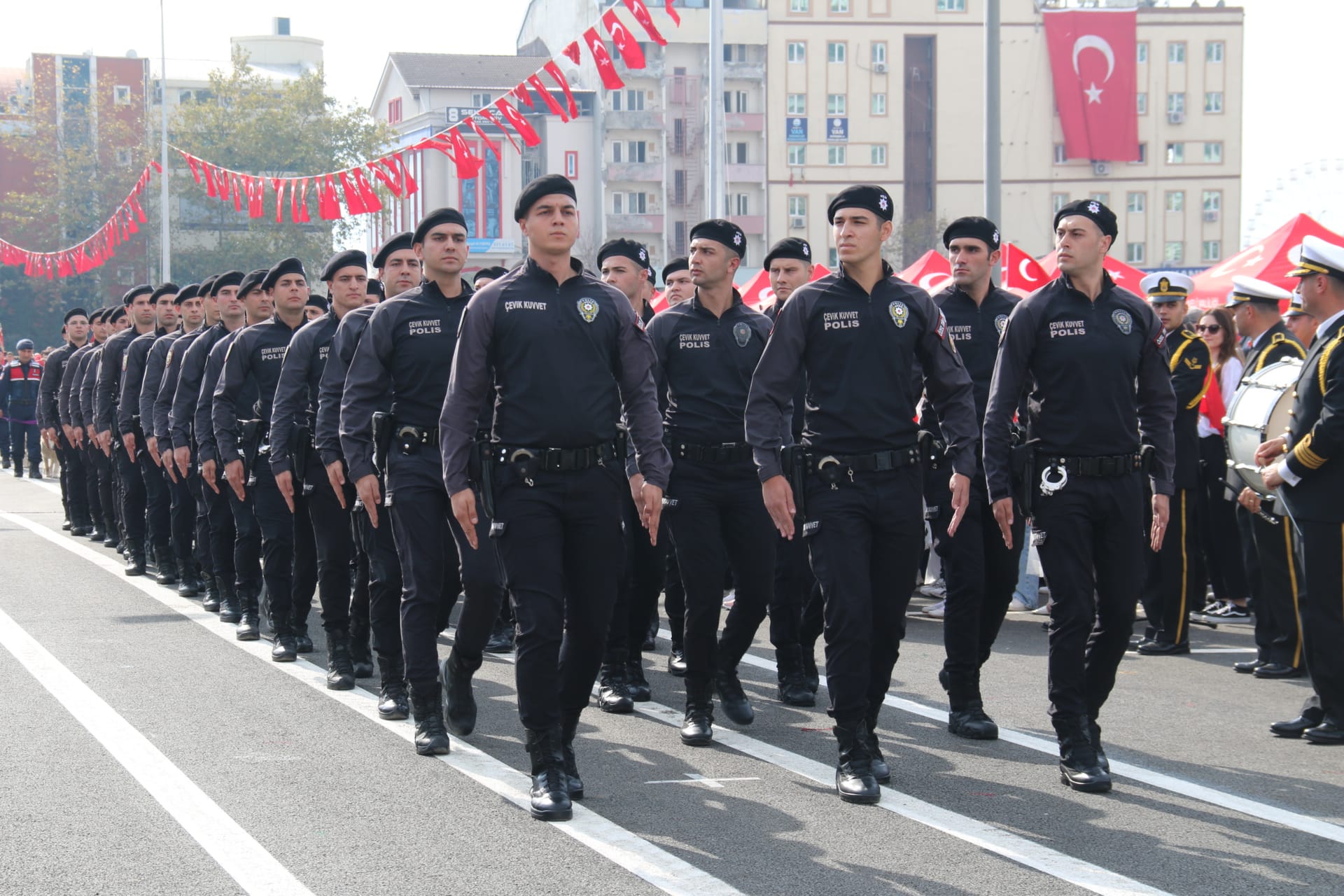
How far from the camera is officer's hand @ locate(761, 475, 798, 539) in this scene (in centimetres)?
640

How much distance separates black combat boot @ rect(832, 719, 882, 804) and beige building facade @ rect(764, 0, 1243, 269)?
77492 mm

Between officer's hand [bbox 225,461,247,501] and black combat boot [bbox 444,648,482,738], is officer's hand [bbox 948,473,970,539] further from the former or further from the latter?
officer's hand [bbox 225,461,247,501]

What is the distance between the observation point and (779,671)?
8367mm

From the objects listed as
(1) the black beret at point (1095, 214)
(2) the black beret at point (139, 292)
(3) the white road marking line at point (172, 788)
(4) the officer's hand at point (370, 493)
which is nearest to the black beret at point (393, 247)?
(4) the officer's hand at point (370, 493)

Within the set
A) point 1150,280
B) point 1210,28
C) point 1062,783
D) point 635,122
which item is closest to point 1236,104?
point 1210,28

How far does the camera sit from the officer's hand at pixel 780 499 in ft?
21.0

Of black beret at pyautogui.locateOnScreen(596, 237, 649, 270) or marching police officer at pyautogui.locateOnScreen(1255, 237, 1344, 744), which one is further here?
black beret at pyautogui.locateOnScreen(596, 237, 649, 270)

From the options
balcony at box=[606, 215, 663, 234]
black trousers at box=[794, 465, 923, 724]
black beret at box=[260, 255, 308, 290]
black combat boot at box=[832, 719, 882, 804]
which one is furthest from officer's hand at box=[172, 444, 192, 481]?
balcony at box=[606, 215, 663, 234]

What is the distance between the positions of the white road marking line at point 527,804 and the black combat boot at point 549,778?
0.05 m

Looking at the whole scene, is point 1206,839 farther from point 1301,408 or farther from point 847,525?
point 1301,408

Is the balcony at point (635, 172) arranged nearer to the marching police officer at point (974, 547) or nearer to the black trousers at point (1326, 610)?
the marching police officer at point (974, 547)

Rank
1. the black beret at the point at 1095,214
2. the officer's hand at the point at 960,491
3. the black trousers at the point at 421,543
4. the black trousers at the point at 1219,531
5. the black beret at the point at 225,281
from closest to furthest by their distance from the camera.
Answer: the officer's hand at the point at 960,491
the black beret at the point at 1095,214
the black trousers at the point at 421,543
the black trousers at the point at 1219,531
the black beret at the point at 225,281

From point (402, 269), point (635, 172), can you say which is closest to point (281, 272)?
point (402, 269)

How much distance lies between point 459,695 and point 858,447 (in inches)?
84.1
